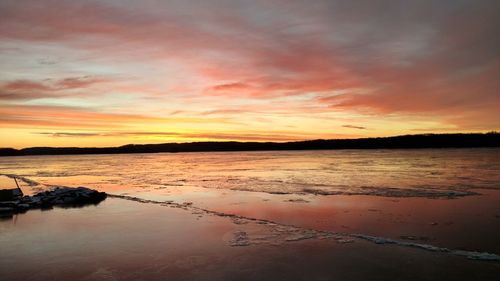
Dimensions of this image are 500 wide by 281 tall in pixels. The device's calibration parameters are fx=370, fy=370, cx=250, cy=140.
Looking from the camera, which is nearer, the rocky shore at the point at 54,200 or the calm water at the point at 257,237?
the calm water at the point at 257,237

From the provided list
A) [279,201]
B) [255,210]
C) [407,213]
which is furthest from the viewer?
[279,201]

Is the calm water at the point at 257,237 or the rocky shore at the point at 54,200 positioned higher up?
the rocky shore at the point at 54,200

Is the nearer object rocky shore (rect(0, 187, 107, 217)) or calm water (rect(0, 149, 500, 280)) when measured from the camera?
calm water (rect(0, 149, 500, 280))

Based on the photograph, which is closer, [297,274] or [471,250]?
[297,274]

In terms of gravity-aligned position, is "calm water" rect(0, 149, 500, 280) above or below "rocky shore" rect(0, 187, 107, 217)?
below

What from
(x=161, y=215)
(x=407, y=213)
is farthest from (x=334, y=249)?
(x=161, y=215)

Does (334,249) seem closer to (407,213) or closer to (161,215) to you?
(407,213)

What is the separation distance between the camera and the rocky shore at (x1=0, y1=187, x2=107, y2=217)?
16131 millimetres

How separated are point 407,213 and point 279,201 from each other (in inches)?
222

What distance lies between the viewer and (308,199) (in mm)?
17516

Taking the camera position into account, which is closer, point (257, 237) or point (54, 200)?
point (257, 237)

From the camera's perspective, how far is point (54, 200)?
17719mm

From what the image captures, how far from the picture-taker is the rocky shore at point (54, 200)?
52.9ft

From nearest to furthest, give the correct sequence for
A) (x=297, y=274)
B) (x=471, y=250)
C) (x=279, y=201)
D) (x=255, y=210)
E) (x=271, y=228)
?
(x=297, y=274)
(x=471, y=250)
(x=271, y=228)
(x=255, y=210)
(x=279, y=201)
